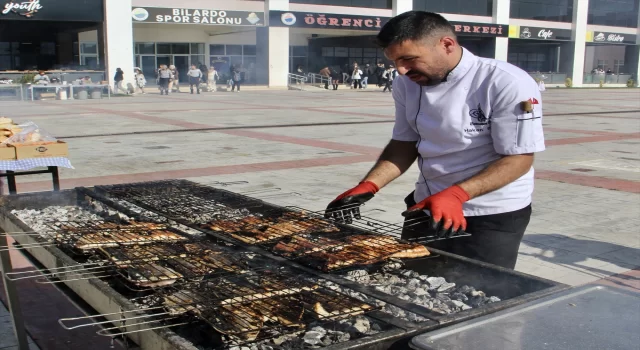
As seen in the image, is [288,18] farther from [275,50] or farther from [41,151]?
[41,151]

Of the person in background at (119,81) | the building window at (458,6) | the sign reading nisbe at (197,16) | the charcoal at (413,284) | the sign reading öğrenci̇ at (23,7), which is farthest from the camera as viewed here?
the building window at (458,6)

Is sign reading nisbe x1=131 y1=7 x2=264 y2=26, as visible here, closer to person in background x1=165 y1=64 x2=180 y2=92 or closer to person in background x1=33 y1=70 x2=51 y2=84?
person in background x1=165 y1=64 x2=180 y2=92

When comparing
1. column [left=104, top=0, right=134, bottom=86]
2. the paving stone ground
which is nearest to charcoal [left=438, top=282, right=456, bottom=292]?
the paving stone ground

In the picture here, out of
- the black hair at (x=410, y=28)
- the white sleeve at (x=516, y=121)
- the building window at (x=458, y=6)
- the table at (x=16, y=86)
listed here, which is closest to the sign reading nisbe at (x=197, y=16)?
the table at (x=16, y=86)

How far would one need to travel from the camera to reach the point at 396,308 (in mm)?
1901

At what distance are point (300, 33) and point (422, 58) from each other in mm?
34339

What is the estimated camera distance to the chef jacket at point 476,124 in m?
2.31

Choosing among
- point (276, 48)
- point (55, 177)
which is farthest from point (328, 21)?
point (55, 177)

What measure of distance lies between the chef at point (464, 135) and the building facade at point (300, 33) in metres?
22.0

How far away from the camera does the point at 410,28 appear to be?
221 centimetres

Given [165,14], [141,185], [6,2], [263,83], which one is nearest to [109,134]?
[141,185]

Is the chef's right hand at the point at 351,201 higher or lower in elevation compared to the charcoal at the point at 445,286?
higher

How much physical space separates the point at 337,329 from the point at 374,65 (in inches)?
1491

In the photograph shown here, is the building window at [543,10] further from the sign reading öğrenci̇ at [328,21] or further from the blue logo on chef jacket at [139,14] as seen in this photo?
the blue logo on chef jacket at [139,14]
